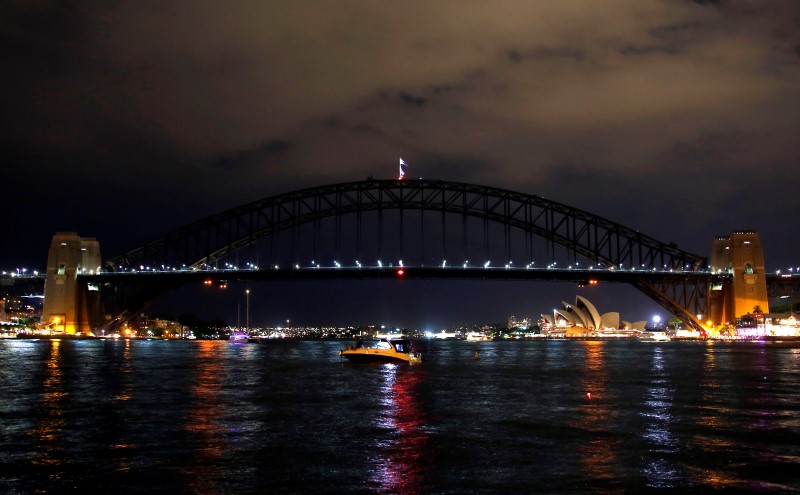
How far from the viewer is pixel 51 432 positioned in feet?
71.5

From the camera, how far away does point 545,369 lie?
52.5 m

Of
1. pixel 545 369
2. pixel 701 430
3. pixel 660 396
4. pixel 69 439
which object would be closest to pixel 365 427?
pixel 69 439

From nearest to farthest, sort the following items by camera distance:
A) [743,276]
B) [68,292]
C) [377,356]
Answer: [377,356], [743,276], [68,292]

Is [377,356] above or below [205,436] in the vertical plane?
below

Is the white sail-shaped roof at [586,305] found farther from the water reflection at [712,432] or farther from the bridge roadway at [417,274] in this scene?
the water reflection at [712,432]

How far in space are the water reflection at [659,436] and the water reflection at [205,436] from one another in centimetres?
819

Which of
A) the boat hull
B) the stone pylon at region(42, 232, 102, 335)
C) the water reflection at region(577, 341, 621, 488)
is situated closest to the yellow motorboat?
the boat hull

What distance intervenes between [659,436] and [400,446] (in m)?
6.67

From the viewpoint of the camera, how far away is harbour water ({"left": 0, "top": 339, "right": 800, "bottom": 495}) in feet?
51.0

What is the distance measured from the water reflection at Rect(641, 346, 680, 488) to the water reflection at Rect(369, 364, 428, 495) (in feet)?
14.6

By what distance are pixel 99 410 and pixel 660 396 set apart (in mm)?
20182

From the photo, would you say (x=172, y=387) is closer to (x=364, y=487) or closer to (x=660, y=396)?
(x=660, y=396)

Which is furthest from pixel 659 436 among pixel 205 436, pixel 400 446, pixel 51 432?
pixel 51 432

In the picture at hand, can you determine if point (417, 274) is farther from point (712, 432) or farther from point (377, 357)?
point (712, 432)
